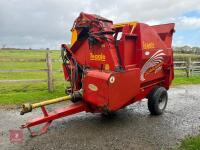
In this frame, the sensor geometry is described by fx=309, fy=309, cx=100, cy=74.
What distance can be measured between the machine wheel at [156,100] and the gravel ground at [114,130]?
165 millimetres

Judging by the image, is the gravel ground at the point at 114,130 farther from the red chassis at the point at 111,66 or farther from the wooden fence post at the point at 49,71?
the wooden fence post at the point at 49,71

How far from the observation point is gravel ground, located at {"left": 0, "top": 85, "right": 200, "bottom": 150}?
544cm

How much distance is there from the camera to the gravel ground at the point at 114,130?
5.44 meters

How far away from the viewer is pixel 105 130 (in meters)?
6.30

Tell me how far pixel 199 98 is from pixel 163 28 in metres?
3.49

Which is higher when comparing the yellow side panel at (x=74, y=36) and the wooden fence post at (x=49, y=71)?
the yellow side panel at (x=74, y=36)

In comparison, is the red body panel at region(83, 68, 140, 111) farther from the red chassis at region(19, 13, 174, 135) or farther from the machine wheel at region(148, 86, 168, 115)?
the machine wheel at region(148, 86, 168, 115)

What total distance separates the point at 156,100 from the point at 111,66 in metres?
1.66

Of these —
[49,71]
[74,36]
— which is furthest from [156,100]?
[49,71]

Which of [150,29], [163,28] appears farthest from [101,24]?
[163,28]

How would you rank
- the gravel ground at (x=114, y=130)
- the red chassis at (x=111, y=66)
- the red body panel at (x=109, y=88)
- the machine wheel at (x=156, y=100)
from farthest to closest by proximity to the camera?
1. the machine wheel at (x=156, y=100)
2. the red chassis at (x=111, y=66)
3. the red body panel at (x=109, y=88)
4. the gravel ground at (x=114, y=130)

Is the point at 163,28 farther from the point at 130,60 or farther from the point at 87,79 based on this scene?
the point at 87,79

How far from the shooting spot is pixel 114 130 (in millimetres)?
6312

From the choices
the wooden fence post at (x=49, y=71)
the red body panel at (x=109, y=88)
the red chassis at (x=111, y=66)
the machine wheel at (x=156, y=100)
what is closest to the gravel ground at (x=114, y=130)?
the machine wheel at (x=156, y=100)
